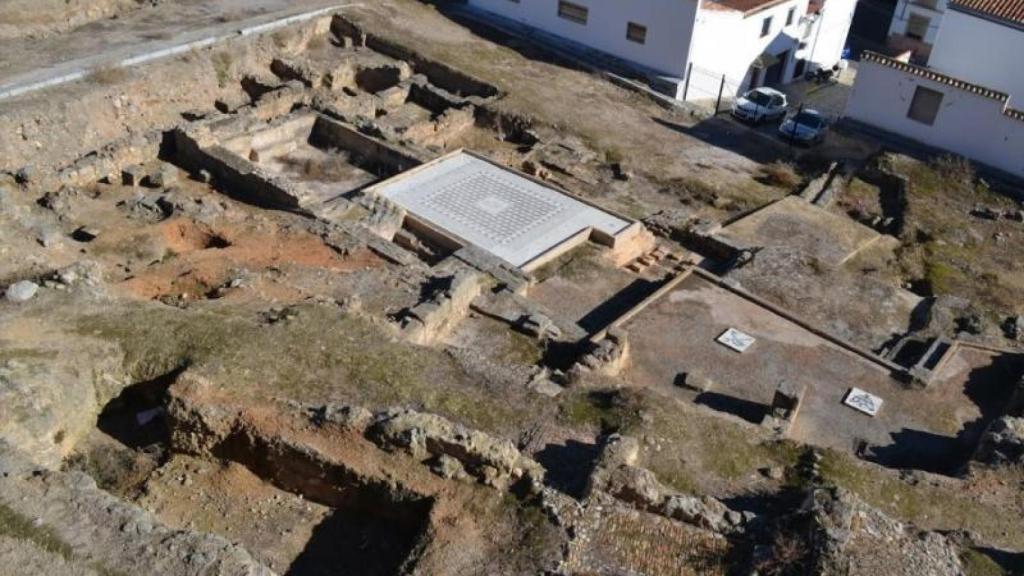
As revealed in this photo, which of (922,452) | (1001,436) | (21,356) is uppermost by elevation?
(21,356)

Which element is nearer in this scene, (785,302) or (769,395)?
(769,395)

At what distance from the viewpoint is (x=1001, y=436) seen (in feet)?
47.7

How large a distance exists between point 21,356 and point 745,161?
1997cm

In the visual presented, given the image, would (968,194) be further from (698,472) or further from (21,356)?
(21,356)

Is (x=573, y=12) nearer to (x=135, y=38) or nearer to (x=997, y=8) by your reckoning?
(x=997, y=8)

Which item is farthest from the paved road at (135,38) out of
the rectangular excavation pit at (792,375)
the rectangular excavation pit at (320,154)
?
the rectangular excavation pit at (792,375)

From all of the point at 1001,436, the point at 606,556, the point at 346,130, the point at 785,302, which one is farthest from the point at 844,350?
the point at 346,130

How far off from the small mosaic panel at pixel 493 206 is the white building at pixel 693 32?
10000 millimetres

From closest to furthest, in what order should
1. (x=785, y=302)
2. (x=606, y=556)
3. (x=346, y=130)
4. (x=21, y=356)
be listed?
(x=606, y=556), (x=21, y=356), (x=785, y=302), (x=346, y=130)

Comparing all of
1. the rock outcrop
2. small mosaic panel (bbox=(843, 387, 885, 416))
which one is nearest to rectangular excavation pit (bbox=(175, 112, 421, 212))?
the rock outcrop

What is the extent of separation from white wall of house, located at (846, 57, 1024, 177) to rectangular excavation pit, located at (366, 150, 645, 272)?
10149 mm

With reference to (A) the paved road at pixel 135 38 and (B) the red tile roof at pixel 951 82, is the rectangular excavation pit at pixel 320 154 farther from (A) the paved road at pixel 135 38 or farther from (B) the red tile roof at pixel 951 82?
(B) the red tile roof at pixel 951 82

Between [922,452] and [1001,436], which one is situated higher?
[1001,436]

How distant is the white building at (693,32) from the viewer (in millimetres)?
30031
